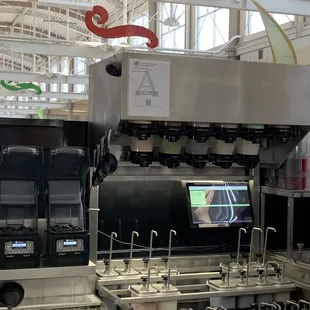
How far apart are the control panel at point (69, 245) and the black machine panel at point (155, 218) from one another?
68 centimetres

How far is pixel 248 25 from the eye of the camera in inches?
276

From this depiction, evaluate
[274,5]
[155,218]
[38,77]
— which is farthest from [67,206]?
[38,77]

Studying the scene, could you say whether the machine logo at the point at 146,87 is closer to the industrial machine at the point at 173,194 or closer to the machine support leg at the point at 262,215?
the industrial machine at the point at 173,194

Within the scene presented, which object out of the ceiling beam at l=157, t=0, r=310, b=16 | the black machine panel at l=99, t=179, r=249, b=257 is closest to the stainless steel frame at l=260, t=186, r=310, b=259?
the black machine panel at l=99, t=179, r=249, b=257

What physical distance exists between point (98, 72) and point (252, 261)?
1430 millimetres

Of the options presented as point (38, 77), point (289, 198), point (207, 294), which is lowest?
point (207, 294)

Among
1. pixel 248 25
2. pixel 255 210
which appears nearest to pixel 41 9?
pixel 248 25

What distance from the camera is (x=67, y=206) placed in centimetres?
226

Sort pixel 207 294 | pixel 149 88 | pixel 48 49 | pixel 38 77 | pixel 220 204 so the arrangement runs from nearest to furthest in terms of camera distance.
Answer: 1. pixel 149 88
2. pixel 207 294
3. pixel 220 204
4. pixel 48 49
5. pixel 38 77

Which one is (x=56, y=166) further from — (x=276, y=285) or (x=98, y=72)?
(x=276, y=285)

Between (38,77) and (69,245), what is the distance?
723 centimetres

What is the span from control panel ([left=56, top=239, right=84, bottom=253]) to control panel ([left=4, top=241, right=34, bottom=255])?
108 mm

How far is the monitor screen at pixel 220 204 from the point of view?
3.00m

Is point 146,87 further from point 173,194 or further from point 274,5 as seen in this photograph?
point 274,5
